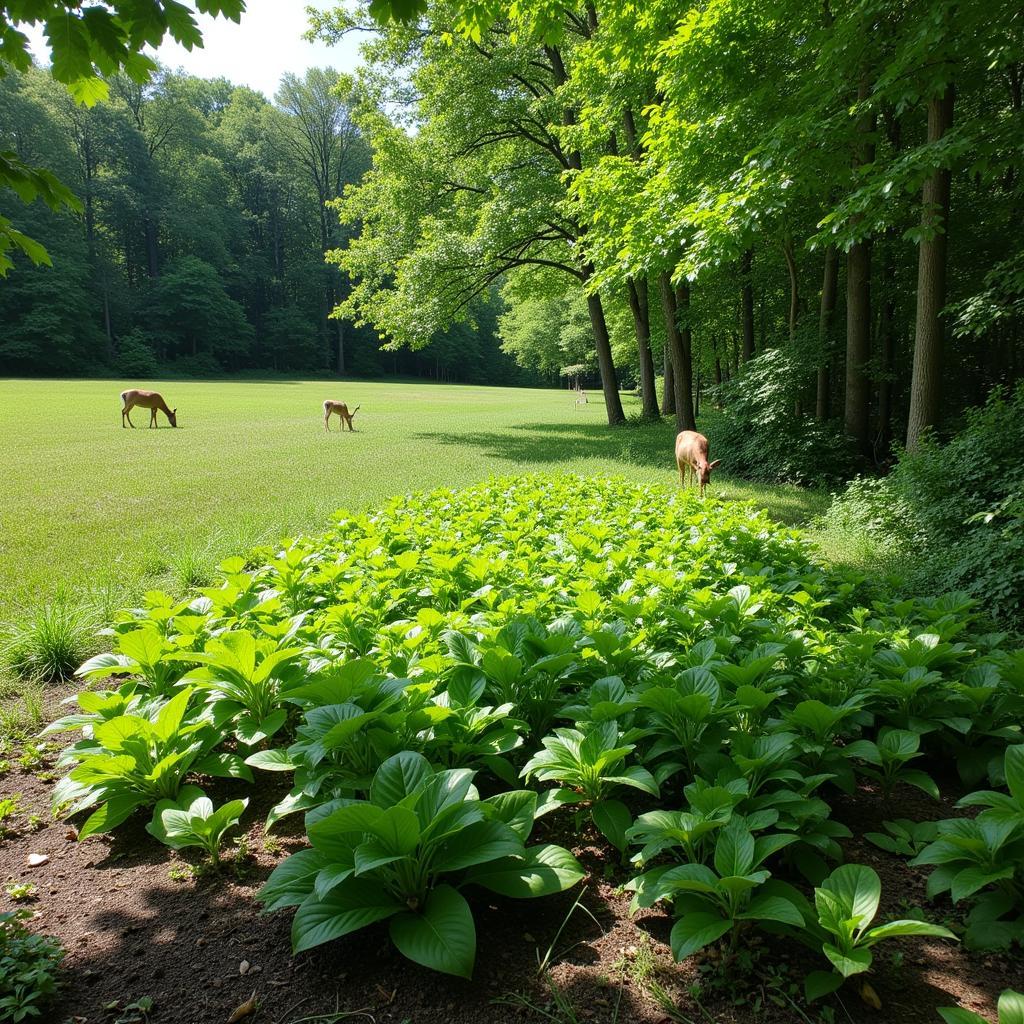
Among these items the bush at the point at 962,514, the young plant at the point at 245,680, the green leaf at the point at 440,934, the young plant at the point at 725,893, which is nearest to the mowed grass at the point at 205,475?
the bush at the point at 962,514

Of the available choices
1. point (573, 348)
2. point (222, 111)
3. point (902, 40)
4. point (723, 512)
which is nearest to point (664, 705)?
point (723, 512)

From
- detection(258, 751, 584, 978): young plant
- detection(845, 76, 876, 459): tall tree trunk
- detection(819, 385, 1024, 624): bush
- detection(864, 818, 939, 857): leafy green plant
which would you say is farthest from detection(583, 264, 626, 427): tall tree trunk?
detection(258, 751, 584, 978): young plant

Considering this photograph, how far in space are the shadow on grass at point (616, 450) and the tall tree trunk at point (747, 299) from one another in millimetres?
3370

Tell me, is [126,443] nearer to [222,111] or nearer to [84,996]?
[84,996]

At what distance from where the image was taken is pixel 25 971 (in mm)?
1685

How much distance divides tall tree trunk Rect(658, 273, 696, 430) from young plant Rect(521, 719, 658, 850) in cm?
1352

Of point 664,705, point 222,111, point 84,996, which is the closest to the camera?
point 84,996

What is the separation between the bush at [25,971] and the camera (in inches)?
62.4

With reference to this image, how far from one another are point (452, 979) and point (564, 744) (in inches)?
32.4

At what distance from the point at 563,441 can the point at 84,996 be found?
1654 centimetres

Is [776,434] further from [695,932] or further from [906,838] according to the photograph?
[695,932]

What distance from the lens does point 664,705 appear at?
2400mm

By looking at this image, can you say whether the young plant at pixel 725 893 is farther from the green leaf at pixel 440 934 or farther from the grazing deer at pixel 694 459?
the grazing deer at pixel 694 459

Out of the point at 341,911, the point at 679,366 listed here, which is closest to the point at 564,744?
the point at 341,911
